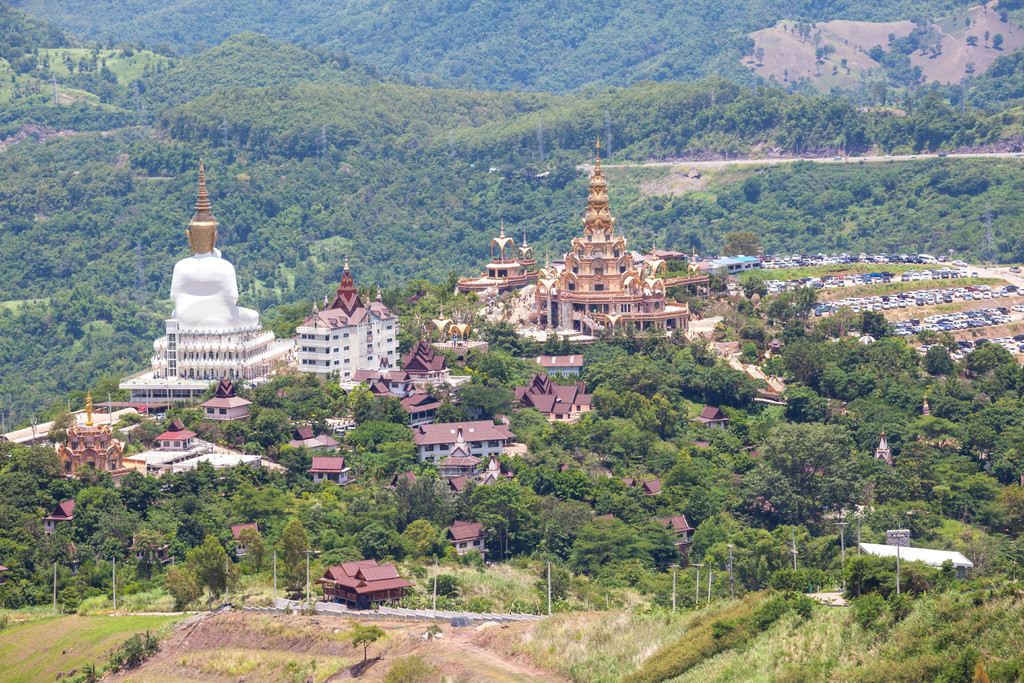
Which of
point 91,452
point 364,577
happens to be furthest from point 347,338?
point 364,577

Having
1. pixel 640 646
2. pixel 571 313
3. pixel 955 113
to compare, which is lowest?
pixel 640 646

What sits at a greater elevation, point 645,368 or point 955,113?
point 955,113

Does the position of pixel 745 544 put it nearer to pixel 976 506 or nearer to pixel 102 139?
pixel 976 506

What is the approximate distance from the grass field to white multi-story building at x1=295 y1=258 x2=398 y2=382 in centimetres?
2353

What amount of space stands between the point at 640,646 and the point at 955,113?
108346 mm

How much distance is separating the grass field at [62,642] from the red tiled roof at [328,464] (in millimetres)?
13092

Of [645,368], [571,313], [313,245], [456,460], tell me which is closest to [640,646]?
[456,460]

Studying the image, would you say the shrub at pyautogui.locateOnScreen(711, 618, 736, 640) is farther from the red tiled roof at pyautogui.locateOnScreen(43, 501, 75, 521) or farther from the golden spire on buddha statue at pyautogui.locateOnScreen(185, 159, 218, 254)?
the golden spire on buddha statue at pyautogui.locateOnScreen(185, 159, 218, 254)

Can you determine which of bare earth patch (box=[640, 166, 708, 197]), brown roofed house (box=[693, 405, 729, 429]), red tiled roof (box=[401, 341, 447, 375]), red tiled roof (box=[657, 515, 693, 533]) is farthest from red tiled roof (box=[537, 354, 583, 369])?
bare earth patch (box=[640, 166, 708, 197])

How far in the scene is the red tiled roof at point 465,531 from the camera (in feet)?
225

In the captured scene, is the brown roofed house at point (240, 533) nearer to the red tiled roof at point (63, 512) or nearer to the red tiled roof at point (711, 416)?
the red tiled roof at point (63, 512)

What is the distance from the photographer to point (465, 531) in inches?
2721

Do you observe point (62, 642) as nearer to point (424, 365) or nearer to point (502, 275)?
point (424, 365)

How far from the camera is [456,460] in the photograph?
7444cm
